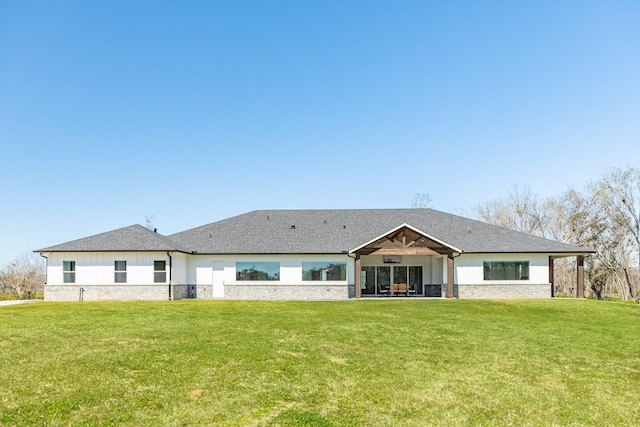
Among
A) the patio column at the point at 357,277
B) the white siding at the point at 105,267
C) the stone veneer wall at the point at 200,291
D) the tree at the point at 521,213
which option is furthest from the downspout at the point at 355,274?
the tree at the point at 521,213

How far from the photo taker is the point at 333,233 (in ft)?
93.5

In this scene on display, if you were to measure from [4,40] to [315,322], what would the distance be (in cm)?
1768

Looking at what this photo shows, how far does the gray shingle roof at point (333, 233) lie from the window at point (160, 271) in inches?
90.5

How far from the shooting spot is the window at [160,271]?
24.8 metres

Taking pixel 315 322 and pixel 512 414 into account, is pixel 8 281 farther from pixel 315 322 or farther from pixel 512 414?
pixel 512 414

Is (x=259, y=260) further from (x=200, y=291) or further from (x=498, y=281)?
(x=498, y=281)

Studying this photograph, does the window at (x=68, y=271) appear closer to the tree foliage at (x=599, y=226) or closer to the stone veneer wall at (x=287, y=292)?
the stone veneer wall at (x=287, y=292)

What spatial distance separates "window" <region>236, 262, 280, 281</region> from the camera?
26.0 m

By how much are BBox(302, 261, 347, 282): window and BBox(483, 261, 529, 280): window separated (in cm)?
845

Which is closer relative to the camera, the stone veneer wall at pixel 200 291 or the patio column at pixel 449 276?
the patio column at pixel 449 276

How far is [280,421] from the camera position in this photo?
5727mm

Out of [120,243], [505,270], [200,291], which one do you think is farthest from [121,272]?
[505,270]

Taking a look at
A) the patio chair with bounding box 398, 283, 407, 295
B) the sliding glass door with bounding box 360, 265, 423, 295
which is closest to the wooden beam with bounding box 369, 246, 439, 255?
the patio chair with bounding box 398, 283, 407, 295

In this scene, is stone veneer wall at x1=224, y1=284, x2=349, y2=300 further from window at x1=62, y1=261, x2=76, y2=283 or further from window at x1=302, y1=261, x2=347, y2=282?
window at x1=62, y1=261, x2=76, y2=283
